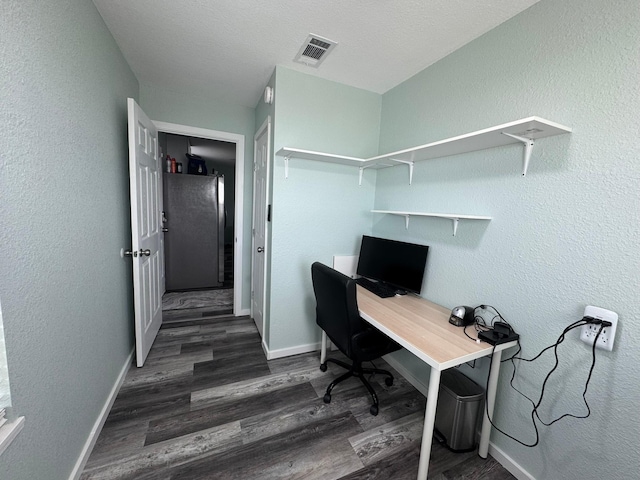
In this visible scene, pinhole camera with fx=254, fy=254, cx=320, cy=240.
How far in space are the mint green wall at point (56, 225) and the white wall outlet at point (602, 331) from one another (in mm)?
2170

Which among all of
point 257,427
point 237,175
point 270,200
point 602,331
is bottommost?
point 257,427

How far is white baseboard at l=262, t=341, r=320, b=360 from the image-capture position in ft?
7.55

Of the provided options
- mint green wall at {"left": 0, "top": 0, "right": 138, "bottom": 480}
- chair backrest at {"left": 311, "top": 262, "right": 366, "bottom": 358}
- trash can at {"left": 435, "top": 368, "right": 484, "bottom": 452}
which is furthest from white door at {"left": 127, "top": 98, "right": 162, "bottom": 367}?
trash can at {"left": 435, "top": 368, "right": 484, "bottom": 452}

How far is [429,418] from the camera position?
3.92 feet

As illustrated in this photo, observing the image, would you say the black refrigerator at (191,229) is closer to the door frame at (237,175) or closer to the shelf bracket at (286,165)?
the door frame at (237,175)

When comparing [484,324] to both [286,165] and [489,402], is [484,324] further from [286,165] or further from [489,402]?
[286,165]

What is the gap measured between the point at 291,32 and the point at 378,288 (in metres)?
1.89

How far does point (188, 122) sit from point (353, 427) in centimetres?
306

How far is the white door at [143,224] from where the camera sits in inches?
71.8

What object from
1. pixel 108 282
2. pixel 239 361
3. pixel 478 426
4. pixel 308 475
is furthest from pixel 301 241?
pixel 478 426

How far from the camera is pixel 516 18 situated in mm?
1375

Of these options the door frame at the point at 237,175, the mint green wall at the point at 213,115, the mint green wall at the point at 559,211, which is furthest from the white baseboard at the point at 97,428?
the mint green wall at the point at 559,211

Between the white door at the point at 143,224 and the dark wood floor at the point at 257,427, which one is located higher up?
the white door at the point at 143,224

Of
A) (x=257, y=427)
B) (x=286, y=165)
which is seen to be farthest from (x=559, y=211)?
(x=257, y=427)
